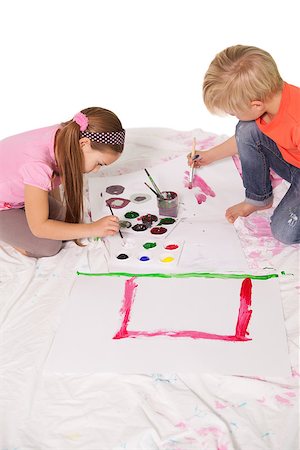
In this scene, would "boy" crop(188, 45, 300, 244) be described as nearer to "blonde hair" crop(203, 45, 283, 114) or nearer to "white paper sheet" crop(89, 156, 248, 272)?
"blonde hair" crop(203, 45, 283, 114)

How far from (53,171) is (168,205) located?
1.78ft

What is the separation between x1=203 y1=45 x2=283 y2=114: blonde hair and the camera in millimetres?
2254

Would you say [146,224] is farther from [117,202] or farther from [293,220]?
[293,220]

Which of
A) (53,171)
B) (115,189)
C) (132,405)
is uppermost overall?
(53,171)

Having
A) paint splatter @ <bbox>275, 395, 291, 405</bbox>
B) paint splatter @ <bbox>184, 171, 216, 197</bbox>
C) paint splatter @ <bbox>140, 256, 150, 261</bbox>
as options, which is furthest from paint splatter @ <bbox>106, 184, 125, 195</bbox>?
paint splatter @ <bbox>275, 395, 291, 405</bbox>

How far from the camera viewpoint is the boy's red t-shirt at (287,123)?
7.77ft

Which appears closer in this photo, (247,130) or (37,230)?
(37,230)

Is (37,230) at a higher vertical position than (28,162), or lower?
lower

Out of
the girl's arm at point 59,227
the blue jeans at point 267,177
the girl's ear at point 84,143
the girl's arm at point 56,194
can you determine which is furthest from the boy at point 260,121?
the girl's arm at point 56,194

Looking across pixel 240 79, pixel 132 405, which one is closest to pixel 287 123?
pixel 240 79

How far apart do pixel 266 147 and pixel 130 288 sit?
0.80m

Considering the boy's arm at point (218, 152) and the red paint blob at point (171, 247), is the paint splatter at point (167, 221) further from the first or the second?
the boy's arm at point (218, 152)

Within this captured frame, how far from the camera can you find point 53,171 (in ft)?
7.88

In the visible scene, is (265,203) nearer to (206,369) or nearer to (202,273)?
(202,273)
